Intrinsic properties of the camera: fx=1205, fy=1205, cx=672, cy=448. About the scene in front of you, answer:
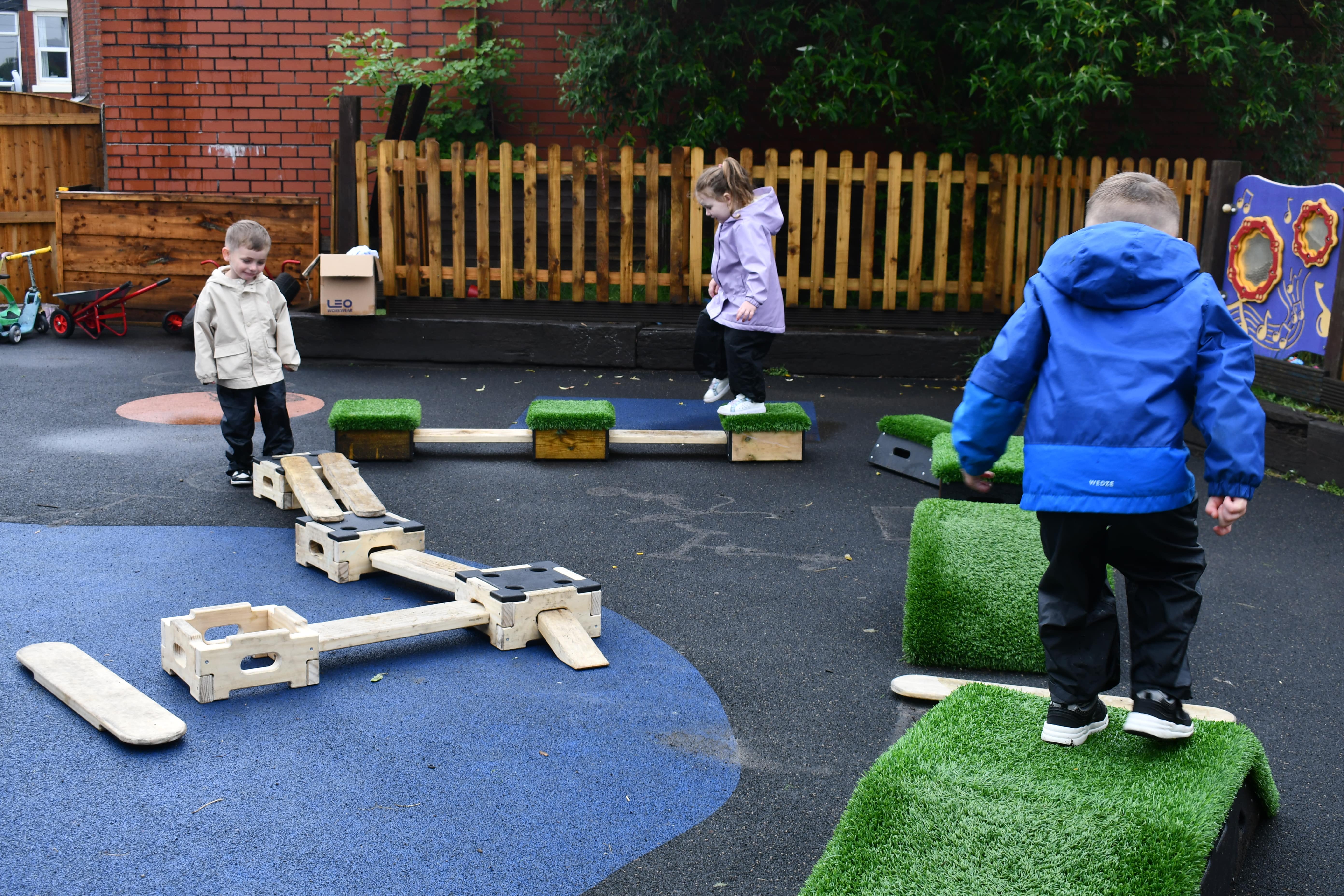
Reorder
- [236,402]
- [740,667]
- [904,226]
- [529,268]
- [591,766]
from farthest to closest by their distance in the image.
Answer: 1. [904,226]
2. [529,268]
3. [236,402]
4. [740,667]
5. [591,766]

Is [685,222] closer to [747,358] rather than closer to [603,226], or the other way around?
[603,226]

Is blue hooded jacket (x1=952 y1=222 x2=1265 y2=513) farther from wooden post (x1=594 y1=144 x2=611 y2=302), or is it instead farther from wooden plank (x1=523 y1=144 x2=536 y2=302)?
wooden plank (x1=523 y1=144 x2=536 y2=302)

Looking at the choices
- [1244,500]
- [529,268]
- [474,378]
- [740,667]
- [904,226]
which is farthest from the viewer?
[904,226]

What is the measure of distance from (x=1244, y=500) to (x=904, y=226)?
997cm

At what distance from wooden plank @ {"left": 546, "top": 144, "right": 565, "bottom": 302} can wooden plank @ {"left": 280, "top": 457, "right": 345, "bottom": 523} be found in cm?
519

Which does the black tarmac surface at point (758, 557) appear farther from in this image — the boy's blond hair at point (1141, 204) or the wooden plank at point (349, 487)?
the boy's blond hair at point (1141, 204)

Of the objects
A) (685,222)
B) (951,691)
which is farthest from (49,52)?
(951,691)

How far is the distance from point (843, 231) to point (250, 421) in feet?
19.5

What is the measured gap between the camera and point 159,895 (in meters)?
2.70

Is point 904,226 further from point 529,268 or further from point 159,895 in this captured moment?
point 159,895

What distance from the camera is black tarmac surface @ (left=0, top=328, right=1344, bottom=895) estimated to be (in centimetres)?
321

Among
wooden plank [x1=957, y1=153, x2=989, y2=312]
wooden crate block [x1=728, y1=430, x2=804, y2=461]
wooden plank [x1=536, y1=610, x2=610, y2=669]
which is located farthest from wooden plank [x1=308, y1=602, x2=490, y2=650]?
wooden plank [x1=957, y1=153, x2=989, y2=312]

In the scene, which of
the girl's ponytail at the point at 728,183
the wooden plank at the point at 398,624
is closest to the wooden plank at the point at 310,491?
the wooden plank at the point at 398,624

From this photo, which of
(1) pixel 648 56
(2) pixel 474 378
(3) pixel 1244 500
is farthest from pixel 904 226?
(3) pixel 1244 500
